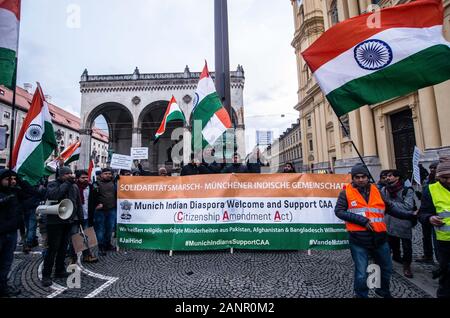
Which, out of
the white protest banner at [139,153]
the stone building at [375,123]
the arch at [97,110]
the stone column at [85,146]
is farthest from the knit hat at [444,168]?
the stone column at [85,146]

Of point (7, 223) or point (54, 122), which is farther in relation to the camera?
point (54, 122)

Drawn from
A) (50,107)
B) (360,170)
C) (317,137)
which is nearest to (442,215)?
(360,170)

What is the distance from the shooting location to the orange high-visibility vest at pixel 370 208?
2.77m

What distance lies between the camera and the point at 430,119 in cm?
996

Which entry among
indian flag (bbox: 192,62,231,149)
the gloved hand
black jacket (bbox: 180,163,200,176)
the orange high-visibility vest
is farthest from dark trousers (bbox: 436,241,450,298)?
the gloved hand

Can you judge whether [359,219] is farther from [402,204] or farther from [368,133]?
[368,133]

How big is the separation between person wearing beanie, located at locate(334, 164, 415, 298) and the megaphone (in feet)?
13.8

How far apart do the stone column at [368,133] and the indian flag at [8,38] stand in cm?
1582

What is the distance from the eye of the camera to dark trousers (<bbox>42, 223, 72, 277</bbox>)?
3789mm

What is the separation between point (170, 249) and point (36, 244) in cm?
392

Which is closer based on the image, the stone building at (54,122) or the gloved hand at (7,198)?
the gloved hand at (7,198)

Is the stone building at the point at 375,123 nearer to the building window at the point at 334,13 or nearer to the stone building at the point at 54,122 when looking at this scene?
the building window at the point at 334,13

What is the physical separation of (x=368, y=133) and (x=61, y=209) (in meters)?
15.6

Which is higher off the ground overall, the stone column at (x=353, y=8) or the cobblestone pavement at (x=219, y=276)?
the stone column at (x=353, y=8)
